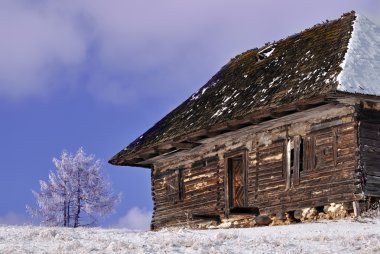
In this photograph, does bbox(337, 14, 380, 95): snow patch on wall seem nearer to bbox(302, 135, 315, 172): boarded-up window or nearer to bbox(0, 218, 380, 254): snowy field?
bbox(302, 135, 315, 172): boarded-up window

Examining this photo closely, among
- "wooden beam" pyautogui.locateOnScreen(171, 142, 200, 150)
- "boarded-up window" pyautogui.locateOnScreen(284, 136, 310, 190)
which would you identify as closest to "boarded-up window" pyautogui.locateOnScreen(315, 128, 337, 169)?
"boarded-up window" pyautogui.locateOnScreen(284, 136, 310, 190)

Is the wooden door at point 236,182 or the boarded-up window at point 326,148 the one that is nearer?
the boarded-up window at point 326,148

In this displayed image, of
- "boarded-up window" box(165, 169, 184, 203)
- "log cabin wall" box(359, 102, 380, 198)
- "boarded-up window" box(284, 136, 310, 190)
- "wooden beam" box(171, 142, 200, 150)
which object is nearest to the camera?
"log cabin wall" box(359, 102, 380, 198)

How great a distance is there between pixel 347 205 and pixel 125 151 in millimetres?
10215

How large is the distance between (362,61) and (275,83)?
2593mm

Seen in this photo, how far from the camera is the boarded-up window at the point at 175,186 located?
80.3ft

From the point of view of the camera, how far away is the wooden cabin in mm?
18578

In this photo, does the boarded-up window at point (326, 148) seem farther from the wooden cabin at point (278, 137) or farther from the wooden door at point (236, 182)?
Answer: the wooden door at point (236, 182)

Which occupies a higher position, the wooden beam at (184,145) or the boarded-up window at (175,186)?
the wooden beam at (184,145)

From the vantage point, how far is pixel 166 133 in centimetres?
2433

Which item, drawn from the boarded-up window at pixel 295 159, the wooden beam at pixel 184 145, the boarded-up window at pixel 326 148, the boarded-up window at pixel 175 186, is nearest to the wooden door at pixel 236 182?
the wooden beam at pixel 184 145

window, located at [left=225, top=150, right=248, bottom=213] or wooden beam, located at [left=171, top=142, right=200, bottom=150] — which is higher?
wooden beam, located at [left=171, top=142, right=200, bottom=150]

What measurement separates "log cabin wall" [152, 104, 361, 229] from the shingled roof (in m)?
0.69

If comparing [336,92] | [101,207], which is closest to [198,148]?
[336,92]
